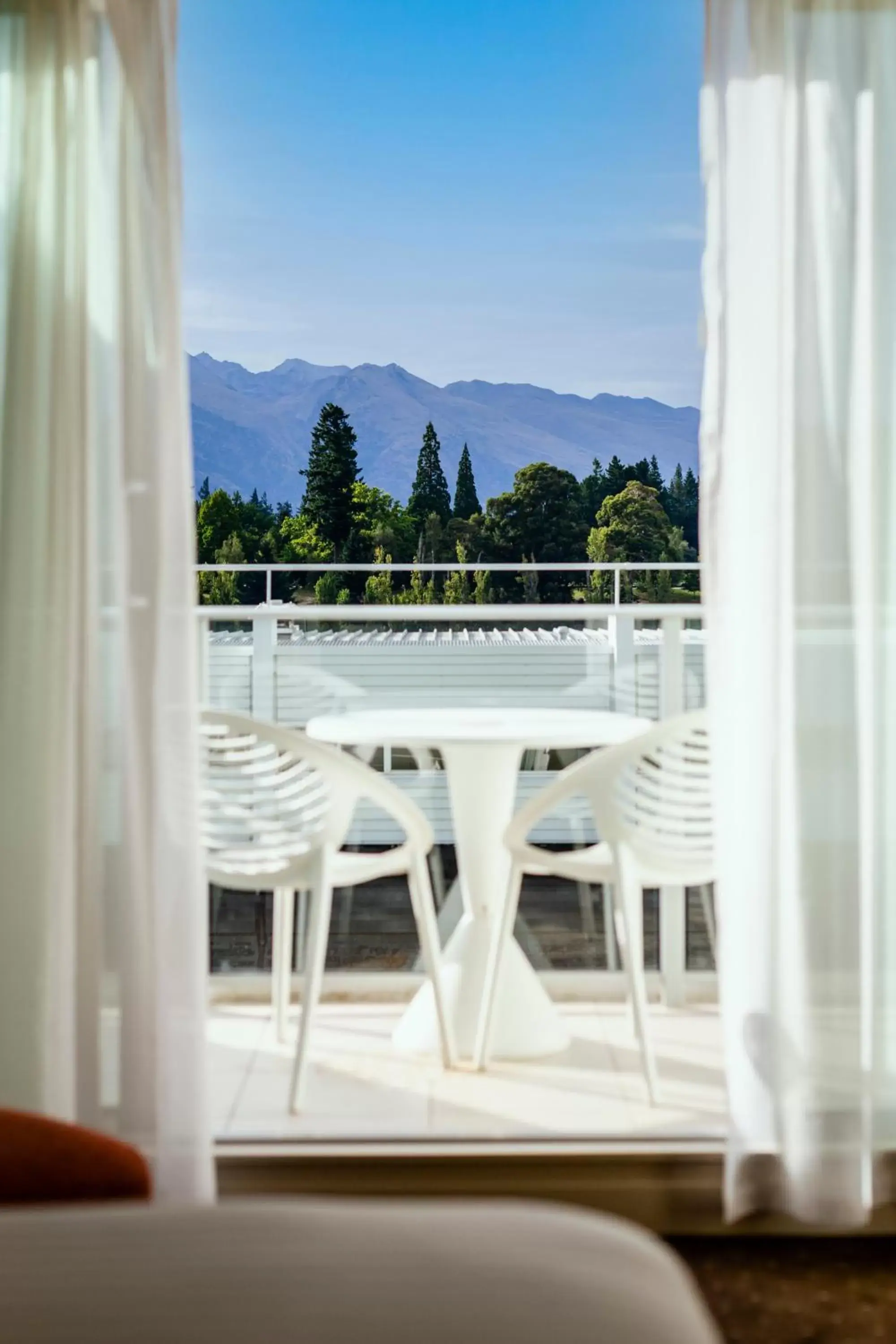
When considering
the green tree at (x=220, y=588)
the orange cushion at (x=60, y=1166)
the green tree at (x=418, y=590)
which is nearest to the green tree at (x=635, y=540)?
the green tree at (x=418, y=590)

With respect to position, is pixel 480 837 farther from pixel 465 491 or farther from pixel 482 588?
pixel 465 491

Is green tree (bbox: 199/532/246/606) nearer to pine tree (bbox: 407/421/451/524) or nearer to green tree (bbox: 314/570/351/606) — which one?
green tree (bbox: 314/570/351/606)

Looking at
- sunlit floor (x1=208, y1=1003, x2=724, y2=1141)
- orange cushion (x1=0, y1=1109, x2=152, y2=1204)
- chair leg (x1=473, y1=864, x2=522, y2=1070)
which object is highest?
orange cushion (x1=0, y1=1109, x2=152, y2=1204)

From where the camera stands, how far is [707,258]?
2527 millimetres

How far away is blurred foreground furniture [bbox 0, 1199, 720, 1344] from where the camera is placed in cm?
81

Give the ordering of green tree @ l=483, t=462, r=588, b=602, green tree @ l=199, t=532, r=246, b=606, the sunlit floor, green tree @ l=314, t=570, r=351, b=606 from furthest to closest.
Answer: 1. green tree @ l=483, t=462, r=588, b=602
2. green tree @ l=314, t=570, r=351, b=606
3. green tree @ l=199, t=532, r=246, b=606
4. the sunlit floor

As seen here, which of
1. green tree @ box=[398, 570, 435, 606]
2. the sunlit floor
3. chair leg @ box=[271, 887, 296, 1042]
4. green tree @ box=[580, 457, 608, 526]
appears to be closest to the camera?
the sunlit floor

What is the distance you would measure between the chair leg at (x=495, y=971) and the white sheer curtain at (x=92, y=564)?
977 mm

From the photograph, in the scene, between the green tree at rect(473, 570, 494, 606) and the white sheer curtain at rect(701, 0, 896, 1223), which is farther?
the green tree at rect(473, 570, 494, 606)

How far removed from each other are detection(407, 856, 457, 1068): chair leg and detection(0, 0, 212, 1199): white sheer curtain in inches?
33.7

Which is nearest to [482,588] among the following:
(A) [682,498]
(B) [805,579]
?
(A) [682,498]

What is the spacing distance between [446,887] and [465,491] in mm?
3955

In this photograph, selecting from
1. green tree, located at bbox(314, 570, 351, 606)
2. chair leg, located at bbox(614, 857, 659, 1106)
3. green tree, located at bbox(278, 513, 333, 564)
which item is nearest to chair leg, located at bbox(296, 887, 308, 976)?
chair leg, located at bbox(614, 857, 659, 1106)

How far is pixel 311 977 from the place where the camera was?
3061 millimetres
